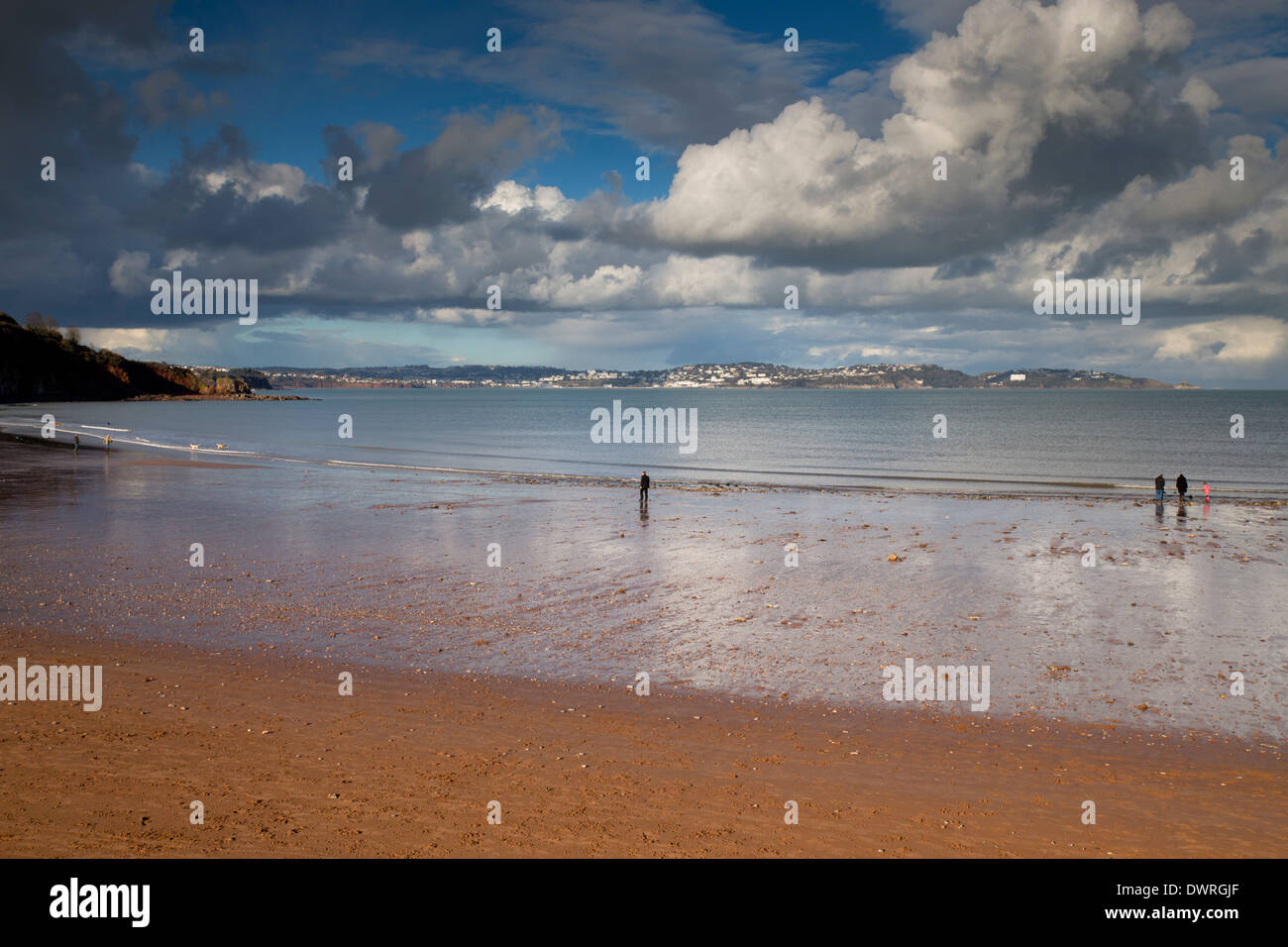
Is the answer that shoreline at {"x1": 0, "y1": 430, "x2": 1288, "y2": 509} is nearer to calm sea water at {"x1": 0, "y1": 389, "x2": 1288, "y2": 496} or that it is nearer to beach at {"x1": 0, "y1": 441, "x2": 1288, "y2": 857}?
calm sea water at {"x1": 0, "y1": 389, "x2": 1288, "y2": 496}

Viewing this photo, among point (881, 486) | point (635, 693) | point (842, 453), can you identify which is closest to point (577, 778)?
point (635, 693)

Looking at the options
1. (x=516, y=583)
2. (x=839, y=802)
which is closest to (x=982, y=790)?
(x=839, y=802)

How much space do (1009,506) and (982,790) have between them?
3322 cm

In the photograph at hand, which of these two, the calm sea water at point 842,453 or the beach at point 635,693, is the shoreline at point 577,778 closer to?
the beach at point 635,693

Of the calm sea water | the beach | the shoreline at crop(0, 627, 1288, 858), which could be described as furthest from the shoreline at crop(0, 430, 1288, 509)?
the shoreline at crop(0, 627, 1288, 858)

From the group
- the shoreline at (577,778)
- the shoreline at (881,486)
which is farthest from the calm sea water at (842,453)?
the shoreline at (577,778)

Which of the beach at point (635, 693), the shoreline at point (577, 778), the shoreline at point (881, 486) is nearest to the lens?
the shoreline at point (577, 778)

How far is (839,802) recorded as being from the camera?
963 centimetres

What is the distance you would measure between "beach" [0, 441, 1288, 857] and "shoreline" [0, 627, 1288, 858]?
5 centimetres

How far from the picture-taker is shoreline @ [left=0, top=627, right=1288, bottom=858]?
8625 millimetres

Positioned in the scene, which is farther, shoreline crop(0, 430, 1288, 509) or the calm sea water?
the calm sea water

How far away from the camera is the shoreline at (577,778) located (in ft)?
28.3

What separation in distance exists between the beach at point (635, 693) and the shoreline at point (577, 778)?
46 mm
